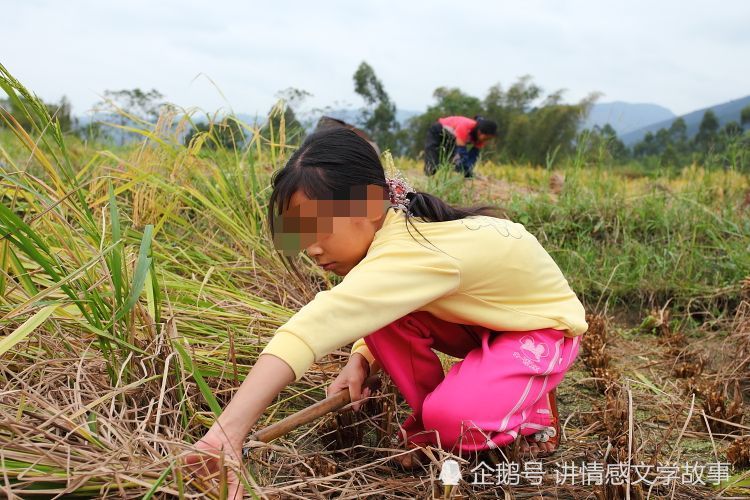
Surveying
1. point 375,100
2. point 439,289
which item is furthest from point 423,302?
point 375,100

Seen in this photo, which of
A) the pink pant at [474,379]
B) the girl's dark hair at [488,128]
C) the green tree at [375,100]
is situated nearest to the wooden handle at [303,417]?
the pink pant at [474,379]

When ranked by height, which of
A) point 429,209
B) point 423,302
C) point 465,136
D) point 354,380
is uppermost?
point 465,136

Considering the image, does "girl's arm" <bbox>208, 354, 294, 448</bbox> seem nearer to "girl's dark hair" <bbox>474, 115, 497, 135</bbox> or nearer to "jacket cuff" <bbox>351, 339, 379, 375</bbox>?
"jacket cuff" <bbox>351, 339, 379, 375</bbox>

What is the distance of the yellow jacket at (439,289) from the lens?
1.13 metres

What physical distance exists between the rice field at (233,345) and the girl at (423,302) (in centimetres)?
10

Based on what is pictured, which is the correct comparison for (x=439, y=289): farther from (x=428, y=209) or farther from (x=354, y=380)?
(x=354, y=380)

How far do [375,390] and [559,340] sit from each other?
0.48 m

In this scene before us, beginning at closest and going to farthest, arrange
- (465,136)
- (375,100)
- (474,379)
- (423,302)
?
(423,302) → (474,379) → (465,136) → (375,100)

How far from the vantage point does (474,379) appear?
54.9 inches

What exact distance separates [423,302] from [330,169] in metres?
0.32

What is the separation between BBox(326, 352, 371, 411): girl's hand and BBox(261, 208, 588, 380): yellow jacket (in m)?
0.03

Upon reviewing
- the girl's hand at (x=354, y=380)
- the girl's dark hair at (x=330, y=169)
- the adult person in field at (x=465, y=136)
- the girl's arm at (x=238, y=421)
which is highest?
the adult person in field at (x=465, y=136)

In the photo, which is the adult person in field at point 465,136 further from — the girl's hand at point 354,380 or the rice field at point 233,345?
the girl's hand at point 354,380

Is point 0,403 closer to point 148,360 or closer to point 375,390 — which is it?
point 148,360
